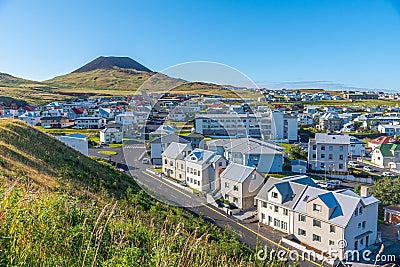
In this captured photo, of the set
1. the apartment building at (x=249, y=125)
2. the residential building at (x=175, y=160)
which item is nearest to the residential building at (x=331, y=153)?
the apartment building at (x=249, y=125)

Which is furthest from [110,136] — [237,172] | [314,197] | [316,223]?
[316,223]

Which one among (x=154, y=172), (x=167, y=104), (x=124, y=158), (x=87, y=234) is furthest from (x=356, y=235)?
(x=167, y=104)

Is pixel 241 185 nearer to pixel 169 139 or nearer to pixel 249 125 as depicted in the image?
pixel 169 139

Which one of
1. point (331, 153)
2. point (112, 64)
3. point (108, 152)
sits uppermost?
point (112, 64)

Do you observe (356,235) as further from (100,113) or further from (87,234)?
(100,113)

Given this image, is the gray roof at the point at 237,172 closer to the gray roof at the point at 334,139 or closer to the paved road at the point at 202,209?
the paved road at the point at 202,209
